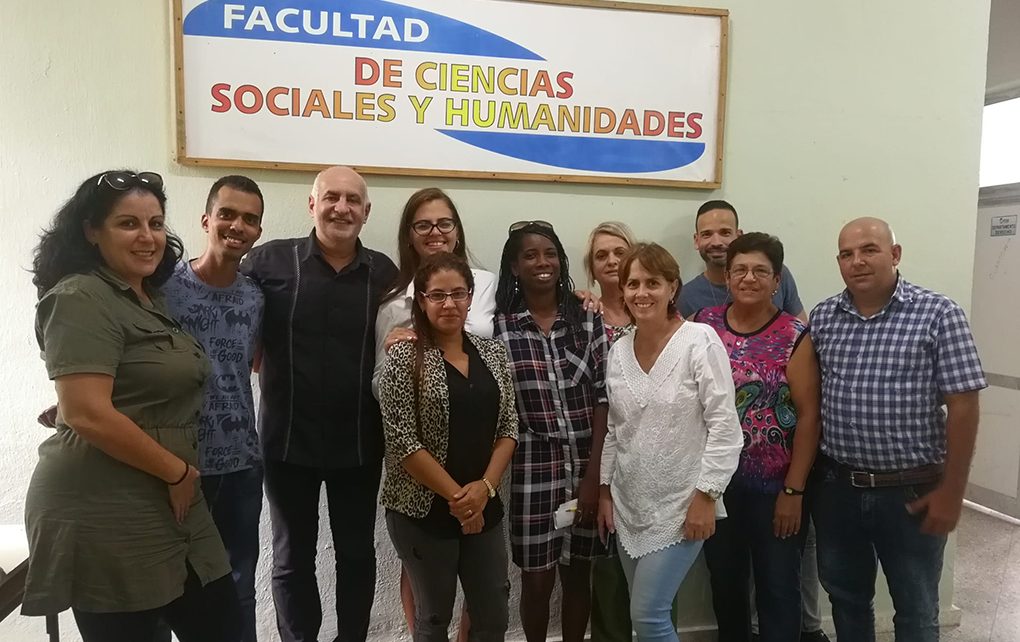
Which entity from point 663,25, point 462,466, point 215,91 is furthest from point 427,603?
point 663,25

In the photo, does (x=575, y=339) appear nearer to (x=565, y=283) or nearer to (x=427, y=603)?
(x=565, y=283)

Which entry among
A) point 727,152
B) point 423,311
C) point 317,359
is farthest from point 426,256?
point 727,152

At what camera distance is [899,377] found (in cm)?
168

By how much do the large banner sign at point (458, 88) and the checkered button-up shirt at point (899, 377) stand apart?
949mm

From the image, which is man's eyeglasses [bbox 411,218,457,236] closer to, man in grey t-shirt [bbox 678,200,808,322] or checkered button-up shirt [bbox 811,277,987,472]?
man in grey t-shirt [bbox 678,200,808,322]

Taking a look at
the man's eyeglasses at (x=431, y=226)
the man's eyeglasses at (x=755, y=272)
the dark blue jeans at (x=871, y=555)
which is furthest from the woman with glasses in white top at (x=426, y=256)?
the dark blue jeans at (x=871, y=555)

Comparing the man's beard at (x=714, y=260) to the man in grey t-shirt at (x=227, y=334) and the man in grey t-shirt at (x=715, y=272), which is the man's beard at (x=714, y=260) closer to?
the man in grey t-shirt at (x=715, y=272)

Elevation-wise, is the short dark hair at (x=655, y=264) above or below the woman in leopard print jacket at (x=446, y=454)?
above

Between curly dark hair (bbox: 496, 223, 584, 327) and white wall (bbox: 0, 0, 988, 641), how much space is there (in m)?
0.37

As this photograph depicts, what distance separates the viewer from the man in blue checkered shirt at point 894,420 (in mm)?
1653

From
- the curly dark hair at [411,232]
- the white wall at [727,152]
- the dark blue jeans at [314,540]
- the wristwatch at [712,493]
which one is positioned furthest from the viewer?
the white wall at [727,152]

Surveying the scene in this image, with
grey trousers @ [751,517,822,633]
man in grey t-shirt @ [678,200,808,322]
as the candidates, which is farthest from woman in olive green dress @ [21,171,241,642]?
grey trousers @ [751,517,822,633]

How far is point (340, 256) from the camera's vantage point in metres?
1.84

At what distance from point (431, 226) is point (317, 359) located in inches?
21.1
